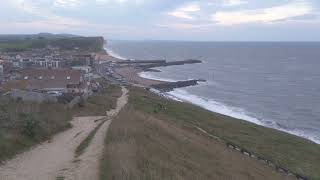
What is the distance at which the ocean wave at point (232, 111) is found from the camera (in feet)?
151

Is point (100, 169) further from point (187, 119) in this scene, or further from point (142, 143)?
point (187, 119)

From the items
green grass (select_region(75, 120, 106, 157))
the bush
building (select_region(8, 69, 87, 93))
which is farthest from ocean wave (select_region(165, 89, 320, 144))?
the bush

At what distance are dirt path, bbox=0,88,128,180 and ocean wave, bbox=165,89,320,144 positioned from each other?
26166 millimetres

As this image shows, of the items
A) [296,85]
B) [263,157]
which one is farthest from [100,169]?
[296,85]

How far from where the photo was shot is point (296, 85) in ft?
286

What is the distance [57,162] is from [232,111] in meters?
45.2

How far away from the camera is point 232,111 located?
198ft

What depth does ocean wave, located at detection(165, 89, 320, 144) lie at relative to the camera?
46.1 meters

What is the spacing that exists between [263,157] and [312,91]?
52.5m

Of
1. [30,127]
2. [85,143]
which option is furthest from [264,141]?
[30,127]

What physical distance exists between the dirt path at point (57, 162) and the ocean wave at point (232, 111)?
2617 centimetres

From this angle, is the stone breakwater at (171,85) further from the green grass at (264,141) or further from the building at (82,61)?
the green grass at (264,141)

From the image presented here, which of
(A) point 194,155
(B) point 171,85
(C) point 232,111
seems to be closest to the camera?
(A) point 194,155

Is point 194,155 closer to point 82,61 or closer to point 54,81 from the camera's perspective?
point 54,81
